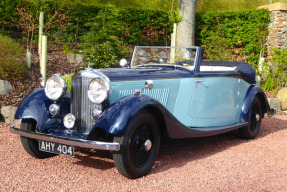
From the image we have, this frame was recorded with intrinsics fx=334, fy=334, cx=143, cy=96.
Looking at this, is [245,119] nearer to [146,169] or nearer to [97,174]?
[146,169]

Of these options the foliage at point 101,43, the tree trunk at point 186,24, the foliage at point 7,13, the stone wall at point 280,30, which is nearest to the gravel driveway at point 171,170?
the foliage at point 101,43

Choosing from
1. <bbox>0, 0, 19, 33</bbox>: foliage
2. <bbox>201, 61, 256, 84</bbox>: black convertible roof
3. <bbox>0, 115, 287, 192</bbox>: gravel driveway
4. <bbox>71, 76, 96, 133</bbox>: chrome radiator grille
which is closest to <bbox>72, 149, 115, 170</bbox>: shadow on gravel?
<bbox>0, 115, 287, 192</bbox>: gravel driveway

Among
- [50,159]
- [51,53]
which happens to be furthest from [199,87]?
[51,53]

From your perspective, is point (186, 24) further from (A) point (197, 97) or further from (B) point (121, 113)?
(B) point (121, 113)

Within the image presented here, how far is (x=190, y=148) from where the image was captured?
477cm

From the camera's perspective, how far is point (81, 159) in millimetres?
4105

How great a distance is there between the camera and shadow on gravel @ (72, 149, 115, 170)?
3887 millimetres

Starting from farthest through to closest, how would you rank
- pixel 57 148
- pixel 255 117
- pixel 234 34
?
pixel 234 34, pixel 255 117, pixel 57 148

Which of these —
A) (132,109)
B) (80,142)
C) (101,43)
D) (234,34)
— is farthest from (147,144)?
(234,34)

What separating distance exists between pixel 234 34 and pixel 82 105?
10113 mm

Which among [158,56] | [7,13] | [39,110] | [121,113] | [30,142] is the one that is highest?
[7,13]

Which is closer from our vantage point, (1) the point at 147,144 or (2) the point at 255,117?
(1) the point at 147,144

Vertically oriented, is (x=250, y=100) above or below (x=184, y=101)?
below

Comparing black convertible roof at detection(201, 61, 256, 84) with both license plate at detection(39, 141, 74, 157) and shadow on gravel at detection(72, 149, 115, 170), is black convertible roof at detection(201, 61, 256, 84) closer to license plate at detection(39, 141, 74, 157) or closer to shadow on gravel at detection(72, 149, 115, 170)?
shadow on gravel at detection(72, 149, 115, 170)
